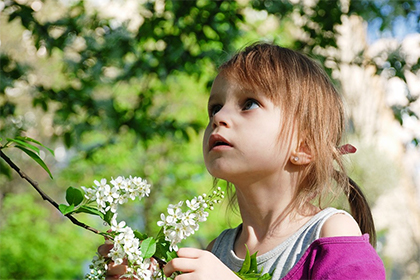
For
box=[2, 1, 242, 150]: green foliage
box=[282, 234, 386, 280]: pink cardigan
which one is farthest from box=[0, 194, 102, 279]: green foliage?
box=[282, 234, 386, 280]: pink cardigan

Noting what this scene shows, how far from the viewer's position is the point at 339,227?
1205 mm

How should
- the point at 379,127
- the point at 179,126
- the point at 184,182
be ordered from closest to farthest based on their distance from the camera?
the point at 179,126
the point at 184,182
the point at 379,127

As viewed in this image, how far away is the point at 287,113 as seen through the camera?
4.31 ft

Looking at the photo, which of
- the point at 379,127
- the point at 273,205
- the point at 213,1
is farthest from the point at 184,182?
the point at 273,205

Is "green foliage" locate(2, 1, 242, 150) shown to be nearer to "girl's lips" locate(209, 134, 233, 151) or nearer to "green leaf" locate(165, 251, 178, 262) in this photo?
"girl's lips" locate(209, 134, 233, 151)

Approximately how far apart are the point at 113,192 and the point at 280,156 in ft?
1.41

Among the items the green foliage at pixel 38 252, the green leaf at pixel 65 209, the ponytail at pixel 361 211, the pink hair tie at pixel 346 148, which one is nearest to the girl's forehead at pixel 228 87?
the pink hair tie at pixel 346 148

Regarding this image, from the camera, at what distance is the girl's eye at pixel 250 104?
1.30 m

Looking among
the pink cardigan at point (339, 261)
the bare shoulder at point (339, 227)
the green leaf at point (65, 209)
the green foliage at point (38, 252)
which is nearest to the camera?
the green leaf at point (65, 209)

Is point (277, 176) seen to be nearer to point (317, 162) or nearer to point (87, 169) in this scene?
point (317, 162)

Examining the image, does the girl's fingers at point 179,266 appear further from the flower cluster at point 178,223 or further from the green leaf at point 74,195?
the green leaf at point 74,195

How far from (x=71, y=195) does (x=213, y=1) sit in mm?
2383

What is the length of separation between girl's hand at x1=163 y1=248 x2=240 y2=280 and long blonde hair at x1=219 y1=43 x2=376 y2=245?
35cm

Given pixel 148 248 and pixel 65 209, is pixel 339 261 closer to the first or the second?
pixel 148 248
